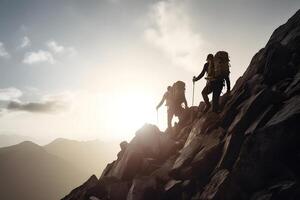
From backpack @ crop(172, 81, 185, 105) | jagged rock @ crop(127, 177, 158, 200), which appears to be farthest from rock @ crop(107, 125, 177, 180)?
backpack @ crop(172, 81, 185, 105)

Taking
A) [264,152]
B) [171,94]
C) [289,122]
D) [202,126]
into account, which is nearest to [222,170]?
[264,152]

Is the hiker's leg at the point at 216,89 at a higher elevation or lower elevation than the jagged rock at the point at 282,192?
higher

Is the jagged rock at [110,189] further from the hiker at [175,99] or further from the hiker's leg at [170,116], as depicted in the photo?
the hiker at [175,99]

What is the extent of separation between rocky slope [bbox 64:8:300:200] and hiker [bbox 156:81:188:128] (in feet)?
12.3

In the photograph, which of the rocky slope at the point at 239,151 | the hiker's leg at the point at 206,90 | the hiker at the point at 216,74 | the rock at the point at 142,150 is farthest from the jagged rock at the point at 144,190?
the hiker's leg at the point at 206,90

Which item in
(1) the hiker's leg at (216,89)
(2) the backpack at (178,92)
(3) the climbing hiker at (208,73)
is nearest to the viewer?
(1) the hiker's leg at (216,89)

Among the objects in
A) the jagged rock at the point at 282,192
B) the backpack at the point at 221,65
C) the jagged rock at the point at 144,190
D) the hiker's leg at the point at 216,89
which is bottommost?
the jagged rock at the point at 282,192

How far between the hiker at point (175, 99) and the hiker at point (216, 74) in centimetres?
600

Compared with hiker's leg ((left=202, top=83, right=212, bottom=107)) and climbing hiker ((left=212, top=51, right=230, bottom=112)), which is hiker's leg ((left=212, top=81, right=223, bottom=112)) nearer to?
climbing hiker ((left=212, top=51, right=230, bottom=112))

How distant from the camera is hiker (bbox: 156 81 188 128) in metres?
26.8

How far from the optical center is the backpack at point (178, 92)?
1053 inches

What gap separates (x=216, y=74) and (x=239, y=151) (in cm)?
639

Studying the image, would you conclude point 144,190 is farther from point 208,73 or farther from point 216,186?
point 208,73

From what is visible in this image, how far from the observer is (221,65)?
1916 cm
